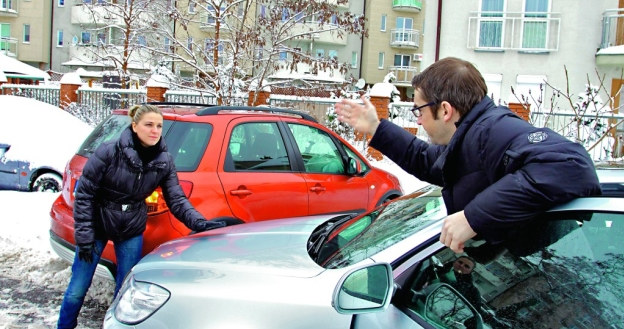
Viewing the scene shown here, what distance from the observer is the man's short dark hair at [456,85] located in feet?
7.52

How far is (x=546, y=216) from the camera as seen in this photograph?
6.10 ft

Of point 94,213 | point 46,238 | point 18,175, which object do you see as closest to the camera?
point 94,213

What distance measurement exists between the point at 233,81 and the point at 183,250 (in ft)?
28.5

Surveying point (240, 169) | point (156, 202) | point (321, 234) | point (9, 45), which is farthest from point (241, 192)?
point (9, 45)

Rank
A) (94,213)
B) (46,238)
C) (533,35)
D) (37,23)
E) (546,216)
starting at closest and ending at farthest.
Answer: (546,216) → (94,213) → (46,238) → (533,35) → (37,23)

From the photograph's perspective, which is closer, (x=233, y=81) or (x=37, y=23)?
(x=233, y=81)

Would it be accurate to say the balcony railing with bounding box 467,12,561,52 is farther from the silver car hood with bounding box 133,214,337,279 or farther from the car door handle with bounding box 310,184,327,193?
the silver car hood with bounding box 133,214,337,279

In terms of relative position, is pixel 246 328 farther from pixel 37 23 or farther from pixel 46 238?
pixel 37 23

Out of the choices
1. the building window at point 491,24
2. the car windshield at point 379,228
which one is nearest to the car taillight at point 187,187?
the car windshield at point 379,228

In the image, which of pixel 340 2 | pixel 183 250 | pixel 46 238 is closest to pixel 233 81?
pixel 340 2

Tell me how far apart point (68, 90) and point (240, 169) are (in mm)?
13539

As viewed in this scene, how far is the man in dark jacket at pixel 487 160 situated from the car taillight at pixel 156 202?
231 centimetres

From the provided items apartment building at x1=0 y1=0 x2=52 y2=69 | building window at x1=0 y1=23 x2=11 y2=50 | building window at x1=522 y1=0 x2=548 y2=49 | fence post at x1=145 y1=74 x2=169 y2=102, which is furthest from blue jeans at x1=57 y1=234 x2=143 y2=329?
building window at x1=0 y1=23 x2=11 y2=50

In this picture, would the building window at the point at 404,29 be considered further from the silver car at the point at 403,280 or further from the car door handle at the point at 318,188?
the silver car at the point at 403,280
